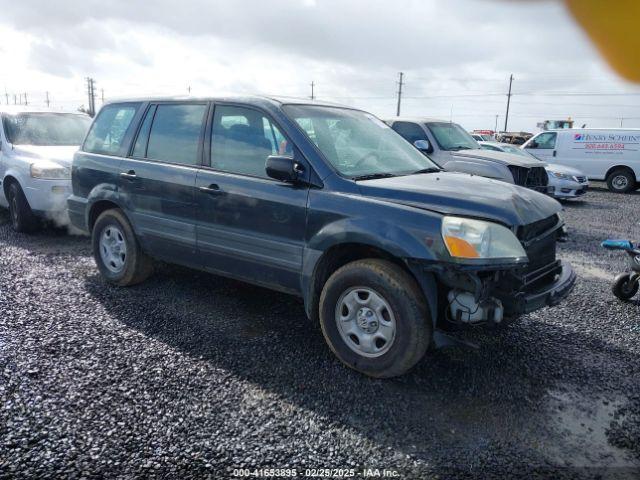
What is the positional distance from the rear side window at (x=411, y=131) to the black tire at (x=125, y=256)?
19.8 feet

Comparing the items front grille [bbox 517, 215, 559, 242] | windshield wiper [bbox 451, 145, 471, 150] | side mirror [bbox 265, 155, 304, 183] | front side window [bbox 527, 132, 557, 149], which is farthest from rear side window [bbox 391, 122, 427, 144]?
front side window [bbox 527, 132, 557, 149]

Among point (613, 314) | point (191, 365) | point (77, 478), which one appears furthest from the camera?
point (613, 314)

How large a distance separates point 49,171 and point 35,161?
30cm

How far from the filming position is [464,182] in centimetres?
376

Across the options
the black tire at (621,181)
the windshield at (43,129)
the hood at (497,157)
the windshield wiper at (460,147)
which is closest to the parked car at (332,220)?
the windshield at (43,129)

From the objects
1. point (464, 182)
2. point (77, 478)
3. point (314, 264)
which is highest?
point (464, 182)

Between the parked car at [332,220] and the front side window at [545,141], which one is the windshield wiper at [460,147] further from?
the front side window at [545,141]

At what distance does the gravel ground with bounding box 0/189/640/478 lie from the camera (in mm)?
2529

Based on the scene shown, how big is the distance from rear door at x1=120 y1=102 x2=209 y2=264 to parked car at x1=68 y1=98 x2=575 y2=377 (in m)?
0.01

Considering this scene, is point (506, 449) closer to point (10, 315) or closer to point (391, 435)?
point (391, 435)

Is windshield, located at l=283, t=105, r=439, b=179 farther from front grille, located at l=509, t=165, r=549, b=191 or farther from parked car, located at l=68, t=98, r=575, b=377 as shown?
front grille, located at l=509, t=165, r=549, b=191

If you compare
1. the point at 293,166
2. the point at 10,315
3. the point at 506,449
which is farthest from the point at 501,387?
the point at 10,315

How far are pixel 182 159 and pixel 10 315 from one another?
188 cm

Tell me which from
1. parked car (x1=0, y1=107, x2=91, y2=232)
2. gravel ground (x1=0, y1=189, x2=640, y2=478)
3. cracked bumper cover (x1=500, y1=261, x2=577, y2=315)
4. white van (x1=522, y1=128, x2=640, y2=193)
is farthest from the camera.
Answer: white van (x1=522, y1=128, x2=640, y2=193)
